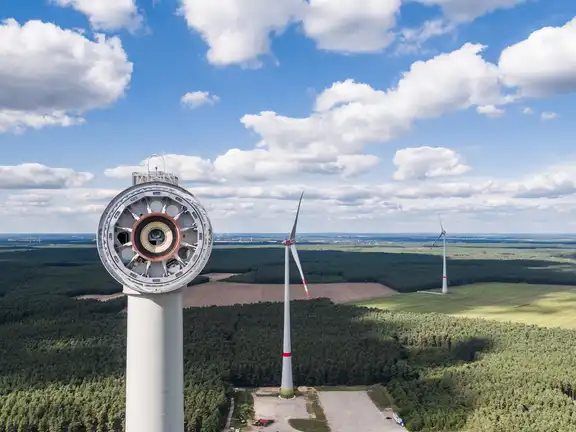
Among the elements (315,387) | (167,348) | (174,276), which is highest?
(174,276)

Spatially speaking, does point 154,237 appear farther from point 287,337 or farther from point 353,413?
point 353,413

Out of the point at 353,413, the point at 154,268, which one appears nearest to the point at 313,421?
the point at 353,413

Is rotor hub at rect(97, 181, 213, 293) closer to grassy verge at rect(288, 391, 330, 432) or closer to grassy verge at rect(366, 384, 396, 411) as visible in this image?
grassy verge at rect(288, 391, 330, 432)

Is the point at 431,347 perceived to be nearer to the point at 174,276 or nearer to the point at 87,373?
the point at 87,373

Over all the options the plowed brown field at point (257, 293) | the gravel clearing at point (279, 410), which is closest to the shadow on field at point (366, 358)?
the gravel clearing at point (279, 410)

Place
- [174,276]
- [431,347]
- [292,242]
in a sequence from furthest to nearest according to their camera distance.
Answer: [431,347]
[292,242]
[174,276]

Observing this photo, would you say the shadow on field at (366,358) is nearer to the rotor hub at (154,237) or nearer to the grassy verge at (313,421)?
the grassy verge at (313,421)

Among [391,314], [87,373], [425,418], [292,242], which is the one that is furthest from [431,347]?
[87,373]
